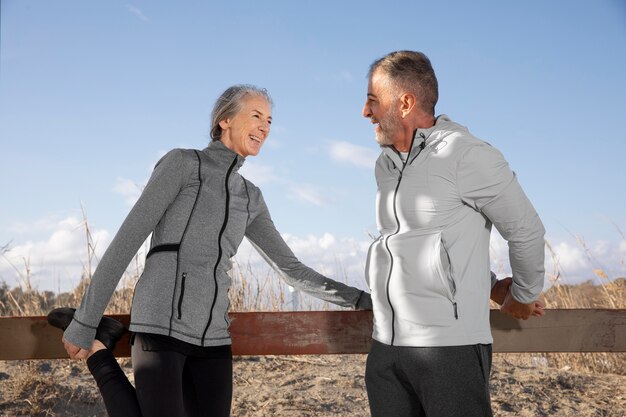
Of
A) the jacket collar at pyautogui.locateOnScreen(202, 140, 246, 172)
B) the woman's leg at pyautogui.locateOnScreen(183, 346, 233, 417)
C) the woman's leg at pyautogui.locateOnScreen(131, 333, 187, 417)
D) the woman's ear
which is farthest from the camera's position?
the woman's ear

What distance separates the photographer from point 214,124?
8.69 feet

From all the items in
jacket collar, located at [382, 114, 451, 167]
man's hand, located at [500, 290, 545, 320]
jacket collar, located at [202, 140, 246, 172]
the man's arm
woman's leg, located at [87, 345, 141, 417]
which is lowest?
woman's leg, located at [87, 345, 141, 417]

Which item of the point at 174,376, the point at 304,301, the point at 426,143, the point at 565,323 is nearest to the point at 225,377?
the point at 174,376

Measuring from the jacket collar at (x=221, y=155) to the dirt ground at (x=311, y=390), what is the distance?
6.67 feet

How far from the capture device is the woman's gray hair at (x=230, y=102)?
8.55 feet

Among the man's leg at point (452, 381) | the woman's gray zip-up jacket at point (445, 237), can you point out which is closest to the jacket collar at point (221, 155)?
the woman's gray zip-up jacket at point (445, 237)

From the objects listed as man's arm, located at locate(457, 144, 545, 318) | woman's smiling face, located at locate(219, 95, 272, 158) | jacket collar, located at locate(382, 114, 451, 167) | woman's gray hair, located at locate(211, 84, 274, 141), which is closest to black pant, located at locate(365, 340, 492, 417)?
man's arm, located at locate(457, 144, 545, 318)

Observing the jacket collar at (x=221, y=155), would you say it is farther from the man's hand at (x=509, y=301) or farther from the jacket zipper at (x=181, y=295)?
the man's hand at (x=509, y=301)

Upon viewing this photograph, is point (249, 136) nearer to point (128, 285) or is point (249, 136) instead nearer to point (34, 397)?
point (34, 397)

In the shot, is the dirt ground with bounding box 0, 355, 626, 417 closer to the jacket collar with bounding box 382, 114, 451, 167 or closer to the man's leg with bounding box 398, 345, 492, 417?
the man's leg with bounding box 398, 345, 492, 417

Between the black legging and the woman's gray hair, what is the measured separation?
848 mm

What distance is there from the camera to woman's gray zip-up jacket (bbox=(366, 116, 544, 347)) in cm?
190

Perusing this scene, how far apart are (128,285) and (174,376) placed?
391 centimetres

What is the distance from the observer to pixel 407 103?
2.08 m
